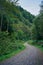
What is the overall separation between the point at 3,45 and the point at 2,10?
4.40 m

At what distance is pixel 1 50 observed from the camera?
78.0ft

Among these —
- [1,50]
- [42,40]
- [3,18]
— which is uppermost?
[3,18]

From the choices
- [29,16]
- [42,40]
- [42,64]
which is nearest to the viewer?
[42,64]

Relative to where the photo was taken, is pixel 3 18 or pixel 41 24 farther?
pixel 41 24

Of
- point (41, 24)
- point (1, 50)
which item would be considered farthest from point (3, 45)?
point (41, 24)

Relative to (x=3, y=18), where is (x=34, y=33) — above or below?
below

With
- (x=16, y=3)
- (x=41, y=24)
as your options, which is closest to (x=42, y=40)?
(x=41, y=24)

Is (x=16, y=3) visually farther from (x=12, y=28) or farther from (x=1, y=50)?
(x=12, y=28)

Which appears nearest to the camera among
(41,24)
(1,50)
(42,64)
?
(42,64)

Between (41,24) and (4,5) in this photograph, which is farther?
(41,24)

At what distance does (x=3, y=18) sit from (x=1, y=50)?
12.9 meters

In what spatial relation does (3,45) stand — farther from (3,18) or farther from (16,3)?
(3,18)

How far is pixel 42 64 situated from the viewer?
15.6 meters

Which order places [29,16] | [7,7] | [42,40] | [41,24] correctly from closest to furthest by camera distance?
[7,7], [41,24], [42,40], [29,16]
